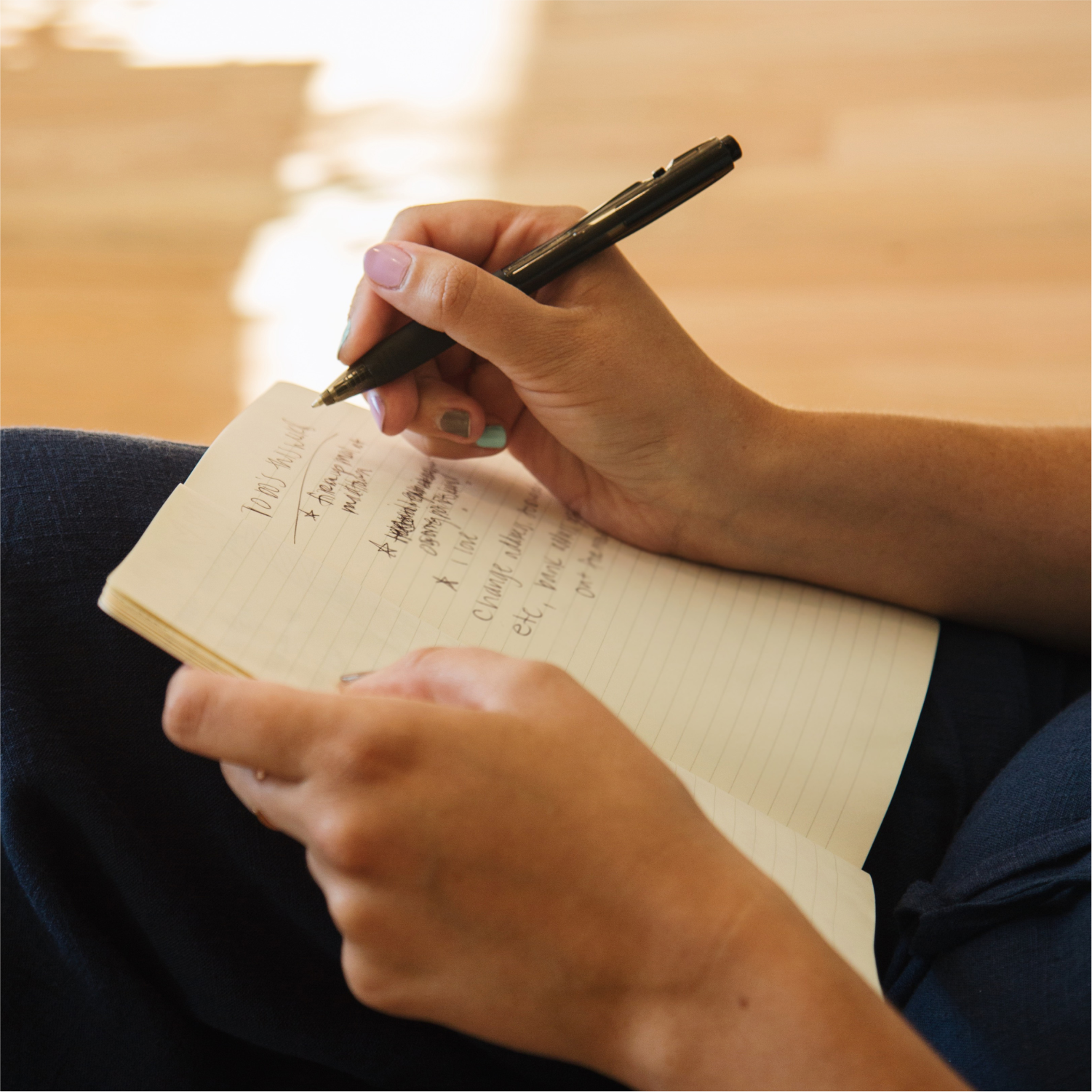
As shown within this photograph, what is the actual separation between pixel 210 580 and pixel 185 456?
0.62ft

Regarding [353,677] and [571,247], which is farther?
[571,247]

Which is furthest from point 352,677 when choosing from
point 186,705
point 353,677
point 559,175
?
point 559,175

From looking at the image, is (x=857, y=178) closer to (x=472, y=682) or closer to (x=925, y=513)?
(x=925, y=513)

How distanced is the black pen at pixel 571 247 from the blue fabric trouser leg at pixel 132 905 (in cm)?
18

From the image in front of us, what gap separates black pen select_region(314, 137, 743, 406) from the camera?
61cm

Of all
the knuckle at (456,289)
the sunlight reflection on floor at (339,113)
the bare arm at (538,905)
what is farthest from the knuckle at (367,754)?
the sunlight reflection on floor at (339,113)

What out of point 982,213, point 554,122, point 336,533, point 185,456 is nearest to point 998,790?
point 336,533

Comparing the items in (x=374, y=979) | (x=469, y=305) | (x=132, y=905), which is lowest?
(x=132, y=905)

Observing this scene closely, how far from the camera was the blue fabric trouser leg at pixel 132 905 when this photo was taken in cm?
50

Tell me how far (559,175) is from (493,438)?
3.44 feet

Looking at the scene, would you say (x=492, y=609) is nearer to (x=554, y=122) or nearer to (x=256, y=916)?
(x=256, y=916)

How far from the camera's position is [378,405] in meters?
0.63

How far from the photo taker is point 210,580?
48 cm

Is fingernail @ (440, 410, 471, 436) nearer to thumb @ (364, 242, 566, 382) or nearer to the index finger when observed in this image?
thumb @ (364, 242, 566, 382)
